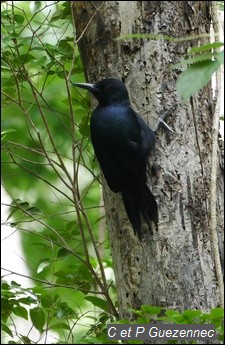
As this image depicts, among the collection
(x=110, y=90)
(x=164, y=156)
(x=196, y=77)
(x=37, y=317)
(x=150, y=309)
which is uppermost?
(x=196, y=77)

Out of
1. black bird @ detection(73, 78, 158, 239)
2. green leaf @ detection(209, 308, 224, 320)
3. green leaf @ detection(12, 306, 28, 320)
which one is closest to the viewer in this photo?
green leaf @ detection(209, 308, 224, 320)

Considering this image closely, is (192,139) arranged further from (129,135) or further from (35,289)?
(35,289)

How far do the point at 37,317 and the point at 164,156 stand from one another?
1.07 m

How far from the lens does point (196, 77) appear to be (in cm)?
157

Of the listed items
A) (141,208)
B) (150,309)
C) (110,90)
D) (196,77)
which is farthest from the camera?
(110,90)

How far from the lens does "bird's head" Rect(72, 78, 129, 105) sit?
355 cm

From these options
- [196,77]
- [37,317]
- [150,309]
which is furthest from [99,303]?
[196,77]

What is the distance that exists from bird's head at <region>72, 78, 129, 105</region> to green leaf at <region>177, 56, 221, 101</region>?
1.97 meters

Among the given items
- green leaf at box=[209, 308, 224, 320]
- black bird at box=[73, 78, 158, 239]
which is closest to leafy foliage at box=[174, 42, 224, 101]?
green leaf at box=[209, 308, 224, 320]

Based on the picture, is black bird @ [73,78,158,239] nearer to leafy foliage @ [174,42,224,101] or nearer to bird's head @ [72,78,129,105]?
bird's head @ [72,78,129,105]

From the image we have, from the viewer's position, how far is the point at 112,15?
11.9ft

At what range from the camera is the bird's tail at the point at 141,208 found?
3330mm

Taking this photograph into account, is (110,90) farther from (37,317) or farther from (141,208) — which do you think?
(37,317)

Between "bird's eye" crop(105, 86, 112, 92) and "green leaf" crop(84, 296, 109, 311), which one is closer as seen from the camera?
"bird's eye" crop(105, 86, 112, 92)
